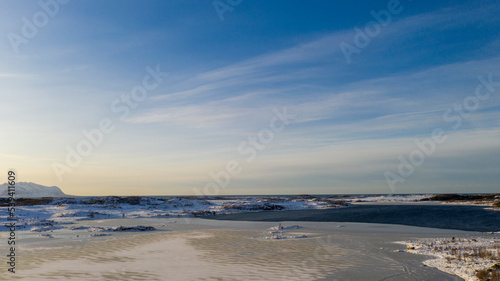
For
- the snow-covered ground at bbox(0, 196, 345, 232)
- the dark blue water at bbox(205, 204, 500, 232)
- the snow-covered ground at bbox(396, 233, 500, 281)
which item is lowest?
the snow-covered ground at bbox(0, 196, 345, 232)

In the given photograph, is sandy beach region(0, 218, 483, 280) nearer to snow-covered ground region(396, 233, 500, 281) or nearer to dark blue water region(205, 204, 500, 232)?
snow-covered ground region(396, 233, 500, 281)

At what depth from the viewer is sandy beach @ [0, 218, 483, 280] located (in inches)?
544

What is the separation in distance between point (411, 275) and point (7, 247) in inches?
883

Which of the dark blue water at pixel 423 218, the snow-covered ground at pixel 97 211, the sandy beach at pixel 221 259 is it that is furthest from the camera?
the snow-covered ground at pixel 97 211

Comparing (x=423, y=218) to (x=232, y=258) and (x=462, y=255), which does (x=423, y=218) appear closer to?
(x=462, y=255)

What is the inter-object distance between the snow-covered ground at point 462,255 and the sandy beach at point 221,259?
756 mm

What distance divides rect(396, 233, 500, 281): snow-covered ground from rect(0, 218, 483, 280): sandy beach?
2.48 ft

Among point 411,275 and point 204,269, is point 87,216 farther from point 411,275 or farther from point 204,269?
point 411,275

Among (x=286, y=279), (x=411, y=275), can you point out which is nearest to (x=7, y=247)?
(x=286, y=279)

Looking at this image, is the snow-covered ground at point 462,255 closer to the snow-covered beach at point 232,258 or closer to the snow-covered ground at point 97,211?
the snow-covered beach at point 232,258

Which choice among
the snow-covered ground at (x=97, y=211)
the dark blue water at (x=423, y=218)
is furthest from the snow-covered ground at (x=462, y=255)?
the snow-covered ground at (x=97, y=211)

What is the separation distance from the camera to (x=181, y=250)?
20344 millimetres

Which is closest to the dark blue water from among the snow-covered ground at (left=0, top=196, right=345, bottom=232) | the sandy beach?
the sandy beach

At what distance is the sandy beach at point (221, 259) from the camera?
1383cm
